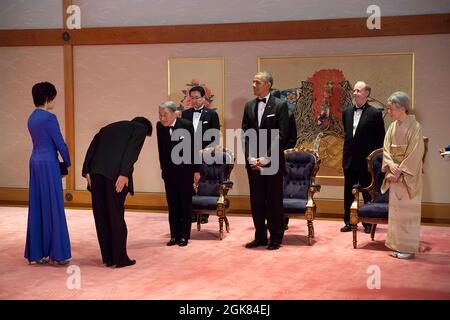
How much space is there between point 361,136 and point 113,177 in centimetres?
327

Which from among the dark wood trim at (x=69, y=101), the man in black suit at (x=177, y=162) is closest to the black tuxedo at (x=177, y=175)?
the man in black suit at (x=177, y=162)

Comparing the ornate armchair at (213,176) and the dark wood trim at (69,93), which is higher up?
the dark wood trim at (69,93)

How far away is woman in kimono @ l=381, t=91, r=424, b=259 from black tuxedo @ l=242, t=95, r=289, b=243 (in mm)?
1116

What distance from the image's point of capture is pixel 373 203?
6.98 m

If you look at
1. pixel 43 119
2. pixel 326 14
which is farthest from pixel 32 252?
pixel 326 14

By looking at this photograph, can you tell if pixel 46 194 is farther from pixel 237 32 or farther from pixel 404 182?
pixel 237 32

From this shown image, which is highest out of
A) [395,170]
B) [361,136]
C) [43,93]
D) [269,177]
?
[43,93]

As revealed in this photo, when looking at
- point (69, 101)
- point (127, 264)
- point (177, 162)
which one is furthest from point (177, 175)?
point (69, 101)

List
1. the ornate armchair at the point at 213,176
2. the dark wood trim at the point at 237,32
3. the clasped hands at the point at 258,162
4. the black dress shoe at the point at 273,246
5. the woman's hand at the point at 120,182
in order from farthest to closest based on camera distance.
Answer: the dark wood trim at the point at 237,32, the ornate armchair at the point at 213,176, the black dress shoe at the point at 273,246, the clasped hands at the point at 258,162, the woman's hand at the point at 120,182

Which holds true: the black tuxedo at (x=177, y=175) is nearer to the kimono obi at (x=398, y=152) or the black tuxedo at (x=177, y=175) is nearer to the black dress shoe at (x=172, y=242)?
the black dress shoe at (x=172, y=242)

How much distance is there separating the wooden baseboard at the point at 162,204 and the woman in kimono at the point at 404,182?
232 cm

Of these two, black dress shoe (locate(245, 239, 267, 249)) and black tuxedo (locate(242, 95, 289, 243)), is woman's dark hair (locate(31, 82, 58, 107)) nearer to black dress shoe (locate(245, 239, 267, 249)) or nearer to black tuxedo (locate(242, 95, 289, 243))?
black tuxedo (locate(242, 95, 289, 243))

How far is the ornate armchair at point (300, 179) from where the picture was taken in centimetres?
717

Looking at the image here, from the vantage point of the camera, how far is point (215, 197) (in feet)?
24.9
